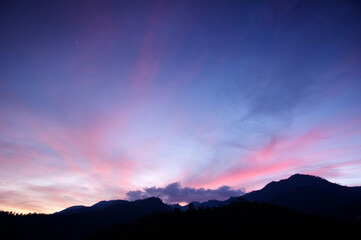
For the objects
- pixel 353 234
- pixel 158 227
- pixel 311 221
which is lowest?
pixel 353 234

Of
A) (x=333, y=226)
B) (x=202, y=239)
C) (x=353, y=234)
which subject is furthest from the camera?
(x=333, y=226)

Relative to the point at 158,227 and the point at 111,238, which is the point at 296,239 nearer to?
the point at 158,227

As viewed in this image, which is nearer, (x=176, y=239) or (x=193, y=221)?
(x=176, y=239)

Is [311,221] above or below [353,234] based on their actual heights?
above

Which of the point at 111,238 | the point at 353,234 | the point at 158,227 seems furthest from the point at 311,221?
the point at 111,238

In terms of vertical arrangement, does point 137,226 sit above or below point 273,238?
above

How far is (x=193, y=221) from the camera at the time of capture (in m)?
196

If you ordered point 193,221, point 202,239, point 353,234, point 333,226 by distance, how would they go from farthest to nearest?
point 193,221, point 333,226, point 353,234, point 202,239

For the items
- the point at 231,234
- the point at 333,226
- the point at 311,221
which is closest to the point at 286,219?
the point at 311,221

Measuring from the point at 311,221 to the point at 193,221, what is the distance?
113 meters

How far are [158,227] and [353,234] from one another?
6635 inches

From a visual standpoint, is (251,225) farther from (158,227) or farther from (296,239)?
(158,227)

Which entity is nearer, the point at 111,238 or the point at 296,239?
the point at 296,239

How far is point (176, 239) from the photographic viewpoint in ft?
512
